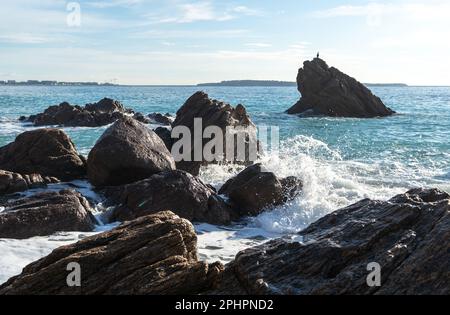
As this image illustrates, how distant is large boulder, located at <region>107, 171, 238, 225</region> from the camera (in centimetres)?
1073

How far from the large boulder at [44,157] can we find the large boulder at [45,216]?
3196mm

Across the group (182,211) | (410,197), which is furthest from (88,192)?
(410,197)

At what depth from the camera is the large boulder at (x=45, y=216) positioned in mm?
9227

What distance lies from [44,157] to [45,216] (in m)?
4.57

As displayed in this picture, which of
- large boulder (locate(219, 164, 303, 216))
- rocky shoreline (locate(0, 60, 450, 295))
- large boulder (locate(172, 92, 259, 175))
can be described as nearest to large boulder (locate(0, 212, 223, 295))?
rocky shoreline (locate(0, 60, 450, 295))

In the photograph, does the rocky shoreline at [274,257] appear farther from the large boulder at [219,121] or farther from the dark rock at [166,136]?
the large boulder at [219,121]

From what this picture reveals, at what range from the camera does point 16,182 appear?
11.7 meters

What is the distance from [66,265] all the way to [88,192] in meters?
6.98

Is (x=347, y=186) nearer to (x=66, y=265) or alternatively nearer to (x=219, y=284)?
(x=219, y=284)

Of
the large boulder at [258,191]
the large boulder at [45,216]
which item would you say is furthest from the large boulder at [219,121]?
the large boulder at [45,216]

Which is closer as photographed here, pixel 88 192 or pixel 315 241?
pixel 315 241

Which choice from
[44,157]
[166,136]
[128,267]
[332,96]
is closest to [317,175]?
[166,136]

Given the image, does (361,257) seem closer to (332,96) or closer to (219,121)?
(219,121)

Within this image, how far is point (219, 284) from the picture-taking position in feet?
19.7
